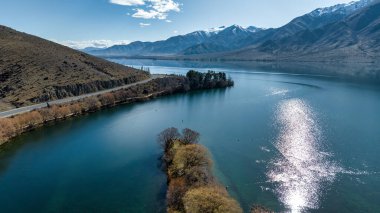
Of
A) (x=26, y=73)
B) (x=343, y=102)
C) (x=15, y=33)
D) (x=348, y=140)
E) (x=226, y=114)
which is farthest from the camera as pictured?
(x=15, y=33)

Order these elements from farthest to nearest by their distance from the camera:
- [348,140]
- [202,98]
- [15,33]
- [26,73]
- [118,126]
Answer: [15,33] → [202,98] → [26,73] → [118,126] → [348,140]

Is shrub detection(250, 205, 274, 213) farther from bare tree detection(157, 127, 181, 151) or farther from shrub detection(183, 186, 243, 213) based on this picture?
bare tree detection(157, 127, 181, 151)

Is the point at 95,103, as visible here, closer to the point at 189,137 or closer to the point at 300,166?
the point at 189,137

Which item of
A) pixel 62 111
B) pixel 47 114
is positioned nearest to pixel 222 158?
pixel 47 114

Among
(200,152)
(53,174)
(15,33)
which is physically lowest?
(53,174)

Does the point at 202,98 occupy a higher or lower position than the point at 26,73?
lower

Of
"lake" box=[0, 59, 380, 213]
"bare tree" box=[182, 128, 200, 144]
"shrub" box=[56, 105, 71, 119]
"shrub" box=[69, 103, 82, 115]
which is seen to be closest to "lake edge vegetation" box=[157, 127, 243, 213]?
"bare tree" box=[182, 128, 200, 144]

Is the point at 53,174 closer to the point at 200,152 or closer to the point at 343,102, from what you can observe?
the point at 200,152

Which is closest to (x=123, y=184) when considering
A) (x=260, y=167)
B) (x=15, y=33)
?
(x=260, y=167)
